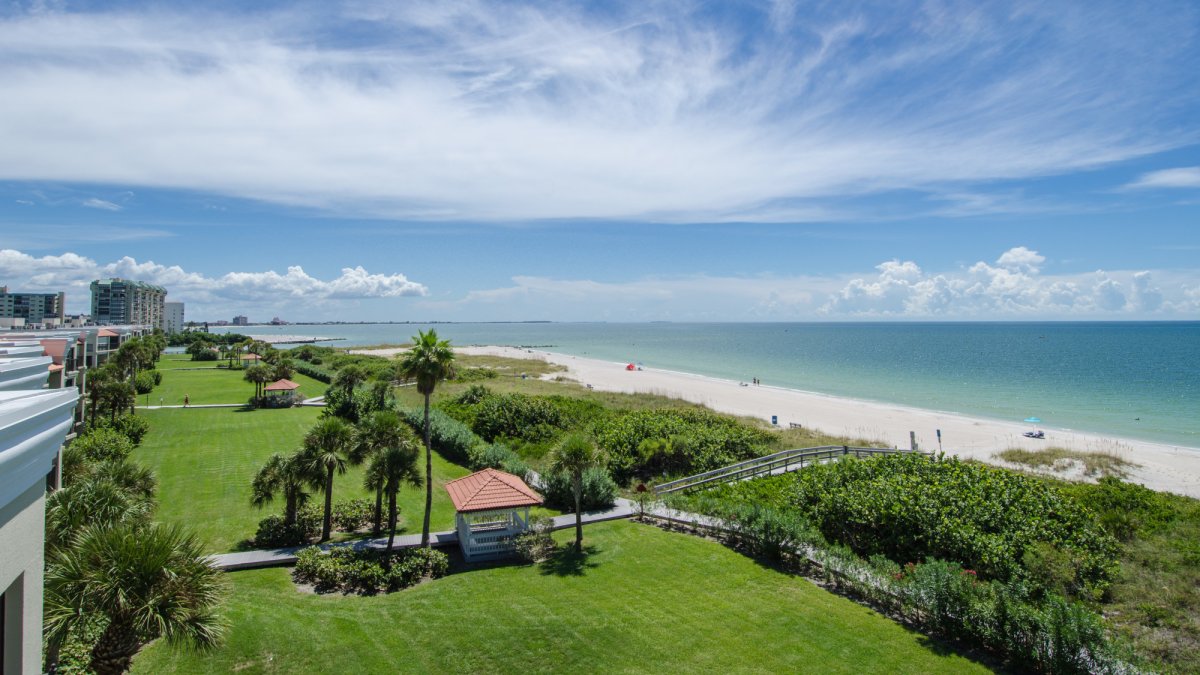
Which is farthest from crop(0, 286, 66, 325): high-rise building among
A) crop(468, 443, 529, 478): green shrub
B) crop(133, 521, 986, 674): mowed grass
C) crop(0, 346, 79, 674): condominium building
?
crop(0, 346, 79, 674): condominium building

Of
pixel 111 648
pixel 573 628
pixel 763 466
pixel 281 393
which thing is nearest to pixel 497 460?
pixel 763 466

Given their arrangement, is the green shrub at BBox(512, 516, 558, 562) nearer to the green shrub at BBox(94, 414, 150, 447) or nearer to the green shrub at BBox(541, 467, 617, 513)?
the green shrub at BBox(541, 467, 617, 513)

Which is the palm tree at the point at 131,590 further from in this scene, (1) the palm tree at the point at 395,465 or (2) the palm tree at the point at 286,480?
(2) the palm tree at the point at 286,480

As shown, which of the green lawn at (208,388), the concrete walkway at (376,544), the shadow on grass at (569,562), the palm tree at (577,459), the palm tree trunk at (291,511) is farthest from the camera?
the green lawn at (208,388)

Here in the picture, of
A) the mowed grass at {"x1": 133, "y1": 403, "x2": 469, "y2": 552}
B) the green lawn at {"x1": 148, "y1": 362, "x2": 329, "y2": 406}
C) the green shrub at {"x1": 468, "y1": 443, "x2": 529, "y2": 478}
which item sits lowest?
the green lawn at {"x1": 148, "y1": 362, "x2": 329, "y2": 406}

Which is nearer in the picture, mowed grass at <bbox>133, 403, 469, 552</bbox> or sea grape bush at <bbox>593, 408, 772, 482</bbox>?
mowed grass at <bbox>133, 403, 469, 552</bbox>

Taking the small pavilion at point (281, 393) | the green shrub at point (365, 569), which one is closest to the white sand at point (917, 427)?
the green shrub at point (365, 569)

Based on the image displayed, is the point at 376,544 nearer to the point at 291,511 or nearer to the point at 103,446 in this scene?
the point at 291,511
